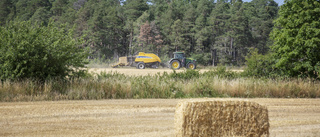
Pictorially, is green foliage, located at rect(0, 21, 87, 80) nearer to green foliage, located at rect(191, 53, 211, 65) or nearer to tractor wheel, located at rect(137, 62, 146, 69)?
tractor wheel, located at rect(137, 62, 146, 69)

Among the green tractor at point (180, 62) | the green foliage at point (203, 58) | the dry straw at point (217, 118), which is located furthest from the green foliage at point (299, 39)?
the green foliage at point (203, 58)

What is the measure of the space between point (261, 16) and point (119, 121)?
1887 inches

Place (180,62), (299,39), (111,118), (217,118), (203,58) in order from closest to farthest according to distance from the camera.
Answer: (217,118)
(111,118)
(299,39)
(180,62)
(203,58)

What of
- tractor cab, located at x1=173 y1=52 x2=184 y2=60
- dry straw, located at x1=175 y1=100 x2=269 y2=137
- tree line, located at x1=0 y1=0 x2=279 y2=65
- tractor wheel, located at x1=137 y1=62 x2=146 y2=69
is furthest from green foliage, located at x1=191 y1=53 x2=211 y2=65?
dry straw, located at x1=175 y1=100 x2=269 y2=137

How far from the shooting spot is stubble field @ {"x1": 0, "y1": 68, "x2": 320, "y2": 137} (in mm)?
5898

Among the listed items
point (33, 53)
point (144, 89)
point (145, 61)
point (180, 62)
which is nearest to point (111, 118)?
point (144, 89)

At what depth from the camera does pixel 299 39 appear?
11602mm

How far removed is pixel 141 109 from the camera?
26.4 feet

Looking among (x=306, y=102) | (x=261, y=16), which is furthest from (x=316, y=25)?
(x=261, y=16)

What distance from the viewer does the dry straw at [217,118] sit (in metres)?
4.71

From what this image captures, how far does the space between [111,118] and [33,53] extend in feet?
14.1

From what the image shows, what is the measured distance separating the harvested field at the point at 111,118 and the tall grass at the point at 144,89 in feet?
2.43

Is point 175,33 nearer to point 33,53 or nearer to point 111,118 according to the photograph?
point 33,53

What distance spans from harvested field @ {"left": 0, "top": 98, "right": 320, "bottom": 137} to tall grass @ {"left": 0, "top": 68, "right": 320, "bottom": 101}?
740mm
